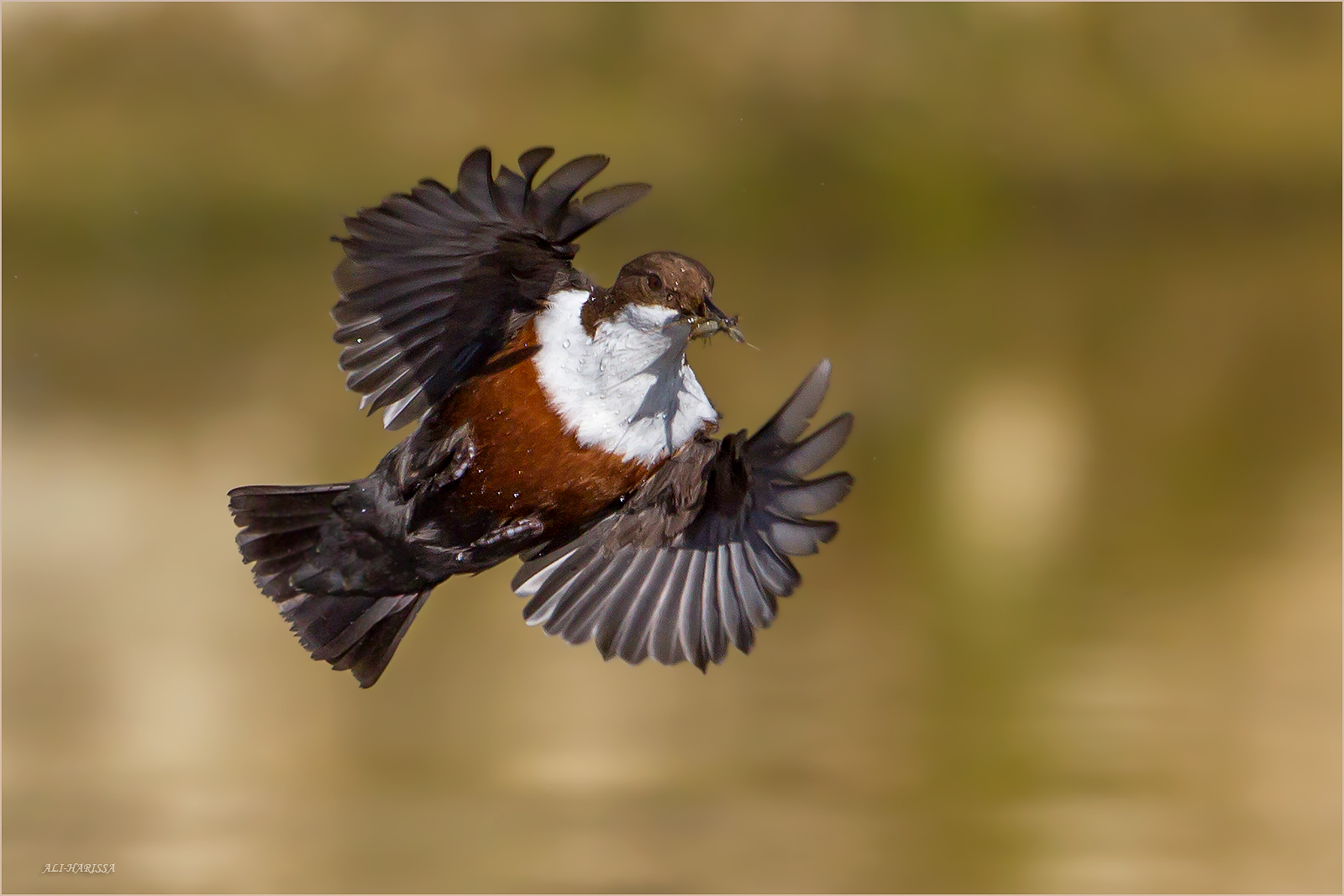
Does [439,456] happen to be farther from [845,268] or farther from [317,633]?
[845,268]

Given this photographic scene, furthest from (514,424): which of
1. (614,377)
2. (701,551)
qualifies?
(701,551)

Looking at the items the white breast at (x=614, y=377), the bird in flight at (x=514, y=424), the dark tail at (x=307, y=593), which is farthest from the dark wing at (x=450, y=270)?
the dark tail at (x=307, y=593)

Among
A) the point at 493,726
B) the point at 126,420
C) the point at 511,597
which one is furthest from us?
the point at 126,420

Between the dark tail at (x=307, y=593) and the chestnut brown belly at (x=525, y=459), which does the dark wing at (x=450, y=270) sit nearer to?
the chestnut brown belly at (x=525, y=459)

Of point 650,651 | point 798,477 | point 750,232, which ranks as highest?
point 750,232

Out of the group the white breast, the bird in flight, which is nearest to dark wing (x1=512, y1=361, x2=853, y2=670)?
the bird in flight

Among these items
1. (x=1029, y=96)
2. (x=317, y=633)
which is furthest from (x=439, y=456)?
(x=1029, y=96)

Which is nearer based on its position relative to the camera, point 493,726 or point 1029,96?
point 493,726

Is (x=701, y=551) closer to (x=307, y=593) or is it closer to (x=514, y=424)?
(x=514, y=424)
